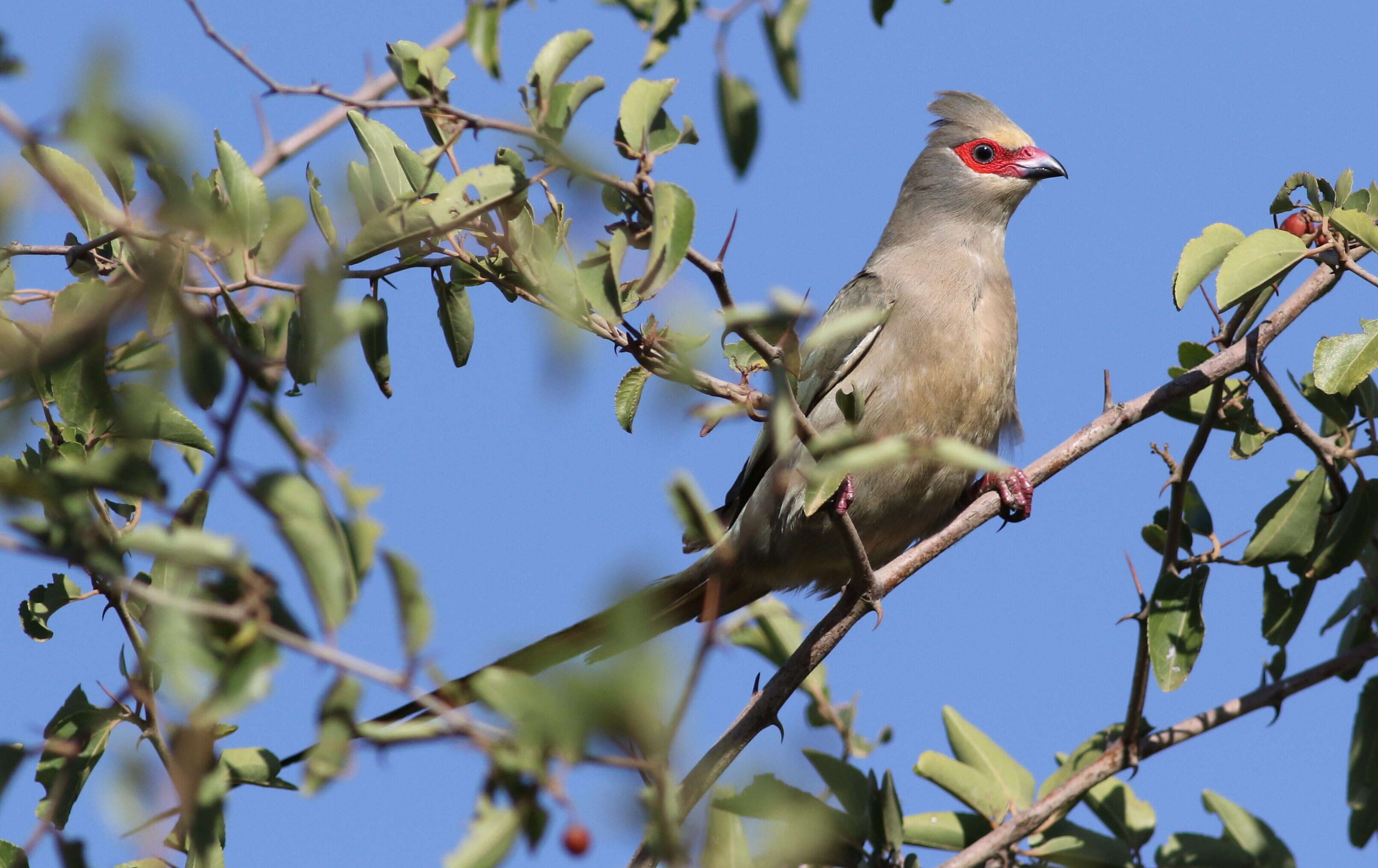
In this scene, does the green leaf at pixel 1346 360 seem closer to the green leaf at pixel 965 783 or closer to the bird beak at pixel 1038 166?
the green leaf at pixel 965 783

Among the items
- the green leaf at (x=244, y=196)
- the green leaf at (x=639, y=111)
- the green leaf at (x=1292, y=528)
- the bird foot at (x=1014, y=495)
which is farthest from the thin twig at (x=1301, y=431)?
the green leaf at (x=244, y=196)

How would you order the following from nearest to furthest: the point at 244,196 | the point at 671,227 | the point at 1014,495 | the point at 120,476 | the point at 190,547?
the point at 190,547 → the point at 120,476 → the point at 671,227 → the point at 244,196 → the point at 1014,495

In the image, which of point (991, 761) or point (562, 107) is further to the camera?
point (991, 761)

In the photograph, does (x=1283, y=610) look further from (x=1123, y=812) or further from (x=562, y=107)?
(x=562, y=107)

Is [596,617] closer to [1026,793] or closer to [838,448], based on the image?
[1026,793]

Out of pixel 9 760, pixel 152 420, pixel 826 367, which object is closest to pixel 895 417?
pixel 826 367

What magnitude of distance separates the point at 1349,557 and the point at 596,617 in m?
2.15

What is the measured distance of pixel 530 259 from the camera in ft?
9.46

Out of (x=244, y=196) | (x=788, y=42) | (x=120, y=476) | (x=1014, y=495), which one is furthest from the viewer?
(x=1014, y=495)

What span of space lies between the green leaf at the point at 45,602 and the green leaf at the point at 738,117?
88.7 inches

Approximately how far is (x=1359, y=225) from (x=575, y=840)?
2.56 metres

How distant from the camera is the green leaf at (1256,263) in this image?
10.2 feet

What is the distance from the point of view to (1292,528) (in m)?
3.55

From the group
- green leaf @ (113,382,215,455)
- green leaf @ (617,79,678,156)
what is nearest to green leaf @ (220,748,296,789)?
green leaf @ (113,382,215,455)
